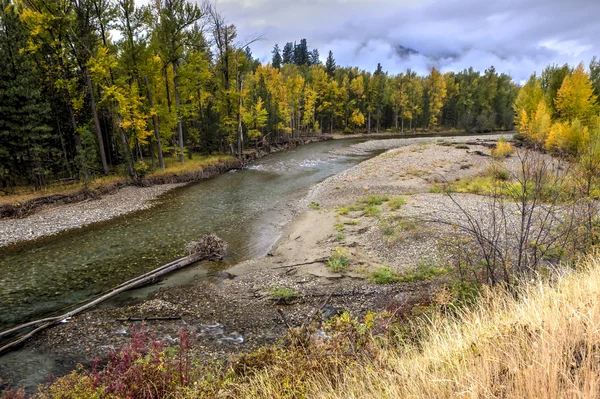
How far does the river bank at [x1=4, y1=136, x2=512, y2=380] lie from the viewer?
6.94m

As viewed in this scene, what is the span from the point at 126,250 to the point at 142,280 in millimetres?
3534

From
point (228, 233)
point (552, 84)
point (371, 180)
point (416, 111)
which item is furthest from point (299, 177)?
point (416, 111)

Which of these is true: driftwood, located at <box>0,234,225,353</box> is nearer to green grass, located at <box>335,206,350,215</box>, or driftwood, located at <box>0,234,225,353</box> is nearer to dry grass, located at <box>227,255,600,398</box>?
green grass, located at <box>335,206,350,215</box>

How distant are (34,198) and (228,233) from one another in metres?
12.0

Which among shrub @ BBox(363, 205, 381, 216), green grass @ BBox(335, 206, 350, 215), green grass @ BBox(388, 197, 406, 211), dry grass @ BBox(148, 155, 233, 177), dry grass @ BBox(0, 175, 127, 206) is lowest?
green grass @ BBox(335, 206, 350, 215)

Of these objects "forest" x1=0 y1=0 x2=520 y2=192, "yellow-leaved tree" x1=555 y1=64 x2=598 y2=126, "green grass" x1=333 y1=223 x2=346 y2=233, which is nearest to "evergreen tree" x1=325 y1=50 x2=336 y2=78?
"forest" x1=0 y1=0 x2=520 y2=192

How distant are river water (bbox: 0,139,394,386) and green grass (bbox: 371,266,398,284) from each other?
509 centimetres

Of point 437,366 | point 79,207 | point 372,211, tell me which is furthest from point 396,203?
point 79,207

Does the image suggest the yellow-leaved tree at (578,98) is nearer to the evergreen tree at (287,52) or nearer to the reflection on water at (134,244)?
the reflection on water at (134,244)

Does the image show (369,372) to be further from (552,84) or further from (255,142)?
(552,84)

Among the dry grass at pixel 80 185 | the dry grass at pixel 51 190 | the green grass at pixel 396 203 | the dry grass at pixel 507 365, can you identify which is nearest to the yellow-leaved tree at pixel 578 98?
the green grass at pixel 396 203

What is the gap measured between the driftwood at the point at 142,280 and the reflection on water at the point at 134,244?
56 cm

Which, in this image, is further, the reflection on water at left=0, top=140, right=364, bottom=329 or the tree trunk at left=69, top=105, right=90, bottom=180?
the tree trunk at left=69, top=105, right=90, bottom=180

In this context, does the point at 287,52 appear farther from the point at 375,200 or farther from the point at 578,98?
the point at 375,200
